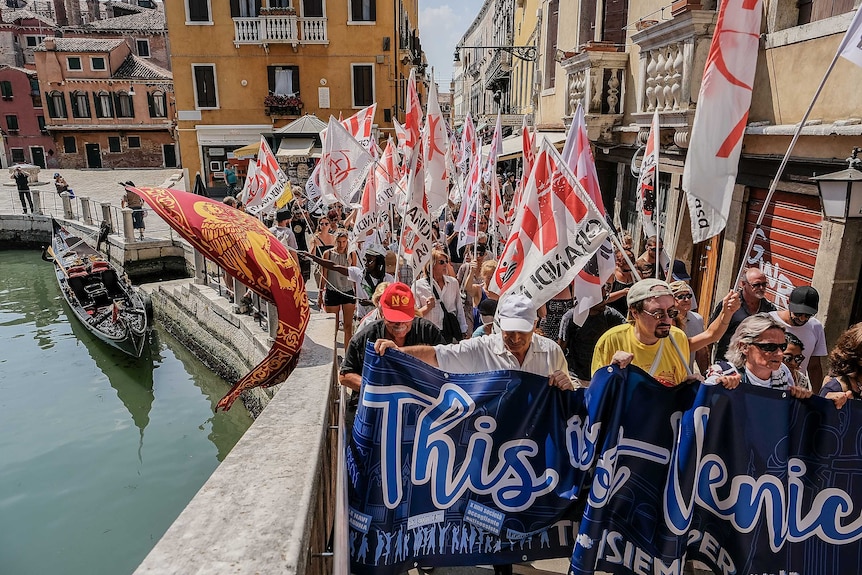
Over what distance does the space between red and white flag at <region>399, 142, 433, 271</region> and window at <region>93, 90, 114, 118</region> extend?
48082 mm

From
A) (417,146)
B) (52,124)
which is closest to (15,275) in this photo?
(417,146)

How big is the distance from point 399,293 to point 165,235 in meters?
18.9

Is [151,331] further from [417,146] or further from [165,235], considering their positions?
[417,146]

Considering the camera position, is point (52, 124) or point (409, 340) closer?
point (409, 340)

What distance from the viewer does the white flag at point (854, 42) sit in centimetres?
313

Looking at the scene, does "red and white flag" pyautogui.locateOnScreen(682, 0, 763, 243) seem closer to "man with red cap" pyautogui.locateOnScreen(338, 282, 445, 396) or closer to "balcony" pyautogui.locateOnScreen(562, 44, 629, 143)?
"man with red cap" pyautogui.locateOnScreen(338, 282, 445, 396)

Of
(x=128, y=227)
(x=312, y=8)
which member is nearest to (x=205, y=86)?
(x=312, y=8)

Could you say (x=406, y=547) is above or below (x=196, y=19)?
below

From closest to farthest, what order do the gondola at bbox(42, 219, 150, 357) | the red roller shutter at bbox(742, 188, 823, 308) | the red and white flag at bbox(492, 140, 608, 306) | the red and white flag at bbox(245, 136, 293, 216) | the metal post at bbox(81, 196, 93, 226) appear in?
1. the red and white flag at bbox(492, 140, 608, 306)
2. the red roller shutter at bbox(742, 188, 823, 308)
3. the red and white flag at bbox(245, 136, 293, 216)
4. the gondola at bbox(42, 219, 150, 357)
5. the metal post at bbox(81, 196, 93, 226)

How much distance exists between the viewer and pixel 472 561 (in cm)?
314

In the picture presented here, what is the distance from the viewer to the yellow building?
2711 cm

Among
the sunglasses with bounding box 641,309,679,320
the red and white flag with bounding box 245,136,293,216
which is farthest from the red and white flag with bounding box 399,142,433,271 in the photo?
the red and white flag with bounding box 245,136,293,216

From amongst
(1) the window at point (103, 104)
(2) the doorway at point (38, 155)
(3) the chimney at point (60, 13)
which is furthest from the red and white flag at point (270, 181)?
(3) the chimney at point (60, 13)

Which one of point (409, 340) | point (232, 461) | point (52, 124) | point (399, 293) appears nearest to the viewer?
point (232, 461)
